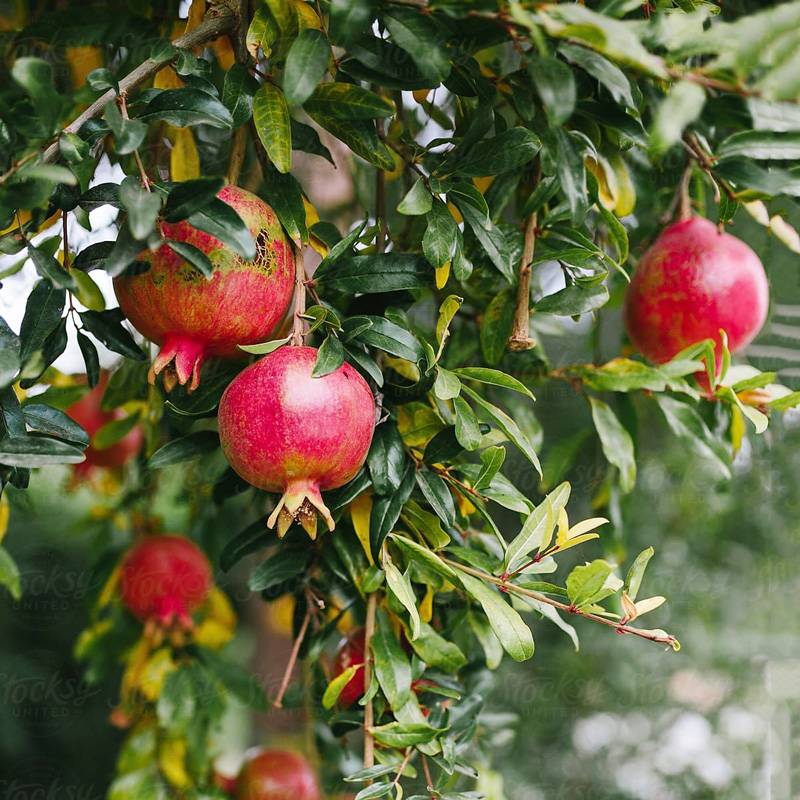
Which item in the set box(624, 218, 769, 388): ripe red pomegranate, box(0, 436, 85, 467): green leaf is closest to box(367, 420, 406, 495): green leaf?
box(0, 436, 85, 467): green leaf

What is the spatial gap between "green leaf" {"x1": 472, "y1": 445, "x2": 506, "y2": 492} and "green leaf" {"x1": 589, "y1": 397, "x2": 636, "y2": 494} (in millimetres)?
214

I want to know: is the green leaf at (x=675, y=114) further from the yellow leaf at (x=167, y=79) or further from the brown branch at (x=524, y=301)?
the yellow leaf at (x=167, y=79)

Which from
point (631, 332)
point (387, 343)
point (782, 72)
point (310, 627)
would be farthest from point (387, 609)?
point (782, 72)

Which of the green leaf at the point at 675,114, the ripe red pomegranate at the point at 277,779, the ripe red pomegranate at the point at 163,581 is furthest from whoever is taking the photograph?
the ripe red pomegranate at the point at 163,581

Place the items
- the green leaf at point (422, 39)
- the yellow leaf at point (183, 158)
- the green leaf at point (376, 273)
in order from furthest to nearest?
the yellow leaf at point (183, 158)
the green leaf at point (376, 273)
the green leaf at point (422, 39)

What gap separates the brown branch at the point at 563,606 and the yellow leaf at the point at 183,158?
420 mm

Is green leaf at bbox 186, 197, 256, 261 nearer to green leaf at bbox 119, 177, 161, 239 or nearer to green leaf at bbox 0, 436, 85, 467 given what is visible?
green leaf at bbox 119, 177, 161, 239

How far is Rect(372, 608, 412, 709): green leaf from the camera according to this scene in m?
0.65

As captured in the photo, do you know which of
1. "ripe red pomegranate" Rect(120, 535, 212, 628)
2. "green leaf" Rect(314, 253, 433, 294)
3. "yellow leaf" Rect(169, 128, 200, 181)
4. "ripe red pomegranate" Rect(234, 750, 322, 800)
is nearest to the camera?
"green leaf" Rect(314, 253, 433, 294)

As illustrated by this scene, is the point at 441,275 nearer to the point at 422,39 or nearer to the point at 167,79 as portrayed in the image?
the point at 422,39

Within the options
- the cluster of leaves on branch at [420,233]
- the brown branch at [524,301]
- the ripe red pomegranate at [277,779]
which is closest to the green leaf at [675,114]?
the cluster of leaves on branch at [420,233]

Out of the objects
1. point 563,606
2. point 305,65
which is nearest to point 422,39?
point 305,65

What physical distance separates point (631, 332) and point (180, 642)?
2.37 ft

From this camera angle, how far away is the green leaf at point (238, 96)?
0.60 m
